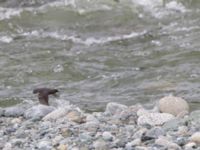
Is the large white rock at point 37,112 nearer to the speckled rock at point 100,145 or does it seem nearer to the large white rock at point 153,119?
the large white rock at point 153,119

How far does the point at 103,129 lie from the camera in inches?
217

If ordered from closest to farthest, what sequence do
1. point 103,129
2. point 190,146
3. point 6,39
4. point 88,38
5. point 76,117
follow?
point 190,146, point 103,129, point 76,117, point 88,38, point 6,39

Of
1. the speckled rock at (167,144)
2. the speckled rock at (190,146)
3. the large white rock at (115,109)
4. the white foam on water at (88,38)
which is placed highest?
the white foam on water at (88,38)

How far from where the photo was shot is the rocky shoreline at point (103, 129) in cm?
496

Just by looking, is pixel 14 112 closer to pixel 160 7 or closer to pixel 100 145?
pixel 100 145

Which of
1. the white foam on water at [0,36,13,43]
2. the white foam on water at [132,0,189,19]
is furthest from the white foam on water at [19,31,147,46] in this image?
the white foam on water at [132,0,189,19]

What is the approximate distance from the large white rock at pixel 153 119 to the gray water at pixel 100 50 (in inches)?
72.3

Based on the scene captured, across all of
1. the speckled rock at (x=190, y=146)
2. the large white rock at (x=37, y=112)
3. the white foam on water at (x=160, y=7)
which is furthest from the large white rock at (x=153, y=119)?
the white foam on water at (x=160, y=7)

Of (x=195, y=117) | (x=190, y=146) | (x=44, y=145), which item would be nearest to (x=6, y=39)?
(x=195, y=117)

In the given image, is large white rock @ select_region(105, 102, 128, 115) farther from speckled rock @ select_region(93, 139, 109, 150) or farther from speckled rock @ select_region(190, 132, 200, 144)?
speckled rock @ select_region(190, 132, 200, 144)

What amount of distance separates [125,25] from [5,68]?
138 inches

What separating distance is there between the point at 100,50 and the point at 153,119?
581cm

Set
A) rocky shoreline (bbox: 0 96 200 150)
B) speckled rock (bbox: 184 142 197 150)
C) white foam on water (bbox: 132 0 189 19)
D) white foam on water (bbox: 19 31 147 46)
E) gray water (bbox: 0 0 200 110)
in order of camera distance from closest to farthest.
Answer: speckled rock (bbox: 184 142 197 150)
rocky shoreline (bbox: 0 96 200 150)
gray water (bbox: 0 0 200 110)
white foam on water (bbox: 19 31 147 46)
white foam on water (bbox: 132 0 189 19)

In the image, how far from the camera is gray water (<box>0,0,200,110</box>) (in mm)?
8727
